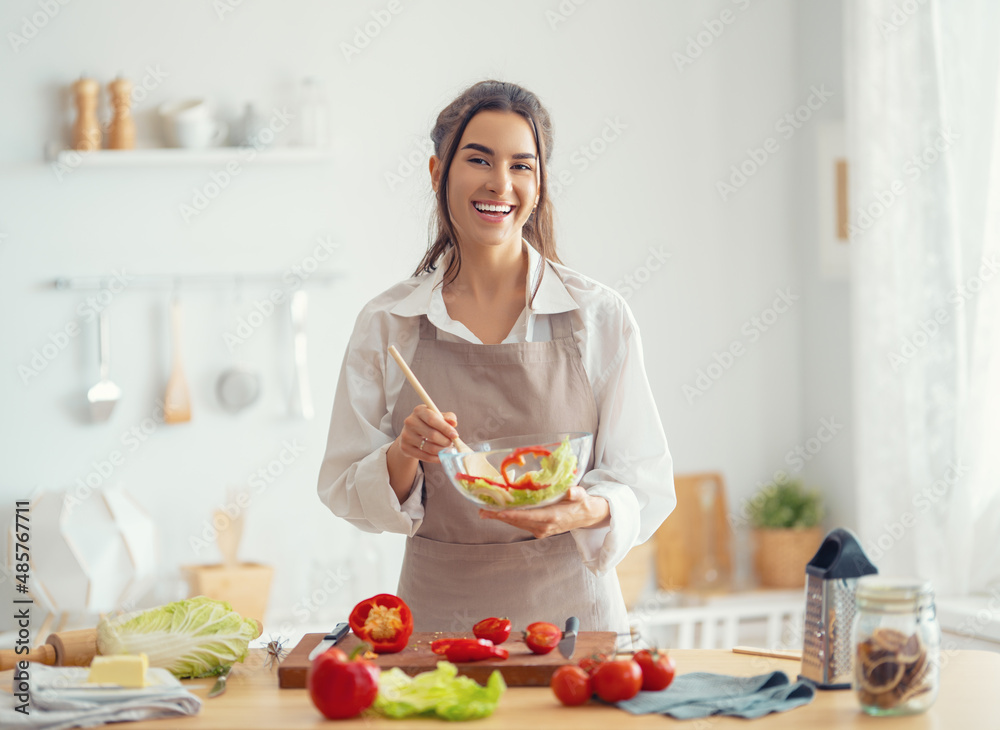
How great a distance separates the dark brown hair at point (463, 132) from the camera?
5.56 ft

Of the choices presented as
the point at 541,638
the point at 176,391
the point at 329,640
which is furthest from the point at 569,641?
the point at 176,391

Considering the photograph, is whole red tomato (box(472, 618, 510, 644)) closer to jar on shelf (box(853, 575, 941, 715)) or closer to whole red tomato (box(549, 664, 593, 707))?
whole red tomato (box(549, 664, 593, 707))

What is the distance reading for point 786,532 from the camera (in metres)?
3.23

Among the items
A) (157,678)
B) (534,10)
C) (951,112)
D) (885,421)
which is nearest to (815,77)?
(951,112)

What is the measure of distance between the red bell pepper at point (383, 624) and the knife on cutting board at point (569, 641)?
204mm

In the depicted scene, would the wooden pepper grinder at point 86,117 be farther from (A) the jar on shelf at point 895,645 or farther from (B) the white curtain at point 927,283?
(A) the jar on shelf at point 895,645

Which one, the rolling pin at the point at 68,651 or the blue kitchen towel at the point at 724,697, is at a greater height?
the rolling pin at the point at 68,651

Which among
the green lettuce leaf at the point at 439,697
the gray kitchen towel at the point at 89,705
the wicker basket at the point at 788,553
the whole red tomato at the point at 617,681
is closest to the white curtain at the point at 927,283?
the wicker basket at the point at 788,553

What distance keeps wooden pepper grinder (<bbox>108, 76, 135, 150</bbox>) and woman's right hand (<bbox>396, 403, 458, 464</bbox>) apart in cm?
192

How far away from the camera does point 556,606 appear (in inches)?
64.1

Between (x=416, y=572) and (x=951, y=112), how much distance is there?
6.37 ft

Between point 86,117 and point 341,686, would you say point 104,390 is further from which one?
point 341,686

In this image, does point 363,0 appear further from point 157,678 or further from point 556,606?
point 157,678

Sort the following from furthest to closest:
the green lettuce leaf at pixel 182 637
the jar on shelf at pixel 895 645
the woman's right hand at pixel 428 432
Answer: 1. the woman's right hand at pixel 428 432
2. the green lettuce leaf at pixel 182 637
3. the jar on shelf at pixel 895 645
